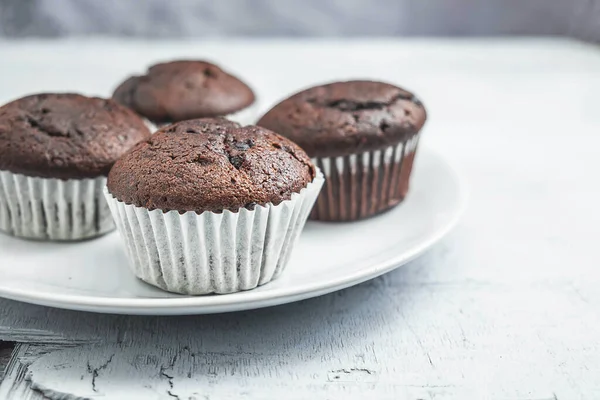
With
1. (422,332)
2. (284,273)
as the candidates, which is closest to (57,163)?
(284,273)

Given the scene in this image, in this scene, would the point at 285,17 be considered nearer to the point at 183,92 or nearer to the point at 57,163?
the point at 183,92

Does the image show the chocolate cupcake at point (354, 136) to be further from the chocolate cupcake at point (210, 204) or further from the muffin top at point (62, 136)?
the muffin top at point (62, 136)

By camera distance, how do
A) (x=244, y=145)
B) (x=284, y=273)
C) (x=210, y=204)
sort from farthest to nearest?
1. (x=284, y=273)
2. (x=244, y=145)
3. (x=210, y=204)

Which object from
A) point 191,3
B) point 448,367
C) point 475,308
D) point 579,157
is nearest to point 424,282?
point 475,308

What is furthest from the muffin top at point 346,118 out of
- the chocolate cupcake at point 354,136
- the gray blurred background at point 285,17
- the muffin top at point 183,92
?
the gray blurred background at point 285,17

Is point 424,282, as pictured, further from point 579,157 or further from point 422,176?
point 579,157

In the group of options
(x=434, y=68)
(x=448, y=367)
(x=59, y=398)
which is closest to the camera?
(x=59, y=398)
